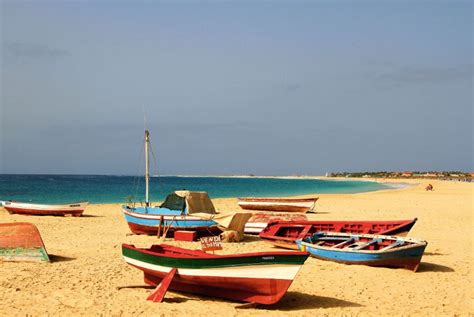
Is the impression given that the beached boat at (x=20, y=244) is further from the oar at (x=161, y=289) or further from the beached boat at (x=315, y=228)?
the beached boat at (x=315, y=228)

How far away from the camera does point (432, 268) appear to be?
14234 mm

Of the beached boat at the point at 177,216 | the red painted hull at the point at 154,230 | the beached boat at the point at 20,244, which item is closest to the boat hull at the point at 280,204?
the beached boat at the point at 177,216

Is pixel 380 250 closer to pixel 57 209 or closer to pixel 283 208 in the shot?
pixel 283 208

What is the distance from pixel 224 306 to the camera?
10.2m

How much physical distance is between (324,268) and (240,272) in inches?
189

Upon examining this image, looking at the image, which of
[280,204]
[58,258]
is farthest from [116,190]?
[58,258]

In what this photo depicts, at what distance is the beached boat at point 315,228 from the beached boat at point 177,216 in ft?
8.44

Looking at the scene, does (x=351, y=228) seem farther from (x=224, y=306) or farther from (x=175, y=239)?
(x=224, y=306)

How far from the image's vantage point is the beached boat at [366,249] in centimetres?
1347

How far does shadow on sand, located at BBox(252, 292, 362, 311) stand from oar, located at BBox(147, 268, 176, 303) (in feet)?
6.44

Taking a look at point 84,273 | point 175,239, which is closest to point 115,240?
point 175,239

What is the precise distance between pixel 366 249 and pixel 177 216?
755cm

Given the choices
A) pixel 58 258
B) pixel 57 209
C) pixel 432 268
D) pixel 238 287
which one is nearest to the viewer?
pixel 238 287

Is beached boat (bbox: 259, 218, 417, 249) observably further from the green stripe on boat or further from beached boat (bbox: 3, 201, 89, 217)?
beached boat (bbox: 3, 201, 89, 217)
